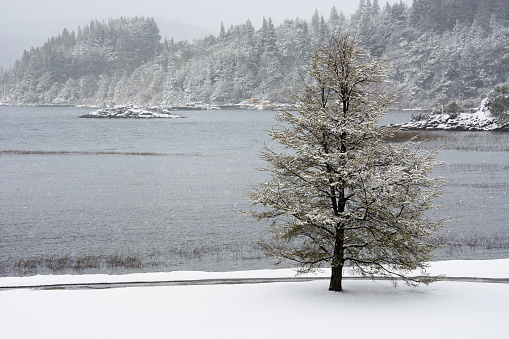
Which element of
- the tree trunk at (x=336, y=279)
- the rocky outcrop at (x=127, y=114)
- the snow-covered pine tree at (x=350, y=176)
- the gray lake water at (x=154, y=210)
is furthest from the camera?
the rocky outcrop at (x=127, y=114)

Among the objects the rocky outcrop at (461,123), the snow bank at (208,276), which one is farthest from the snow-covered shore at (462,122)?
the snow bank at (208,276)

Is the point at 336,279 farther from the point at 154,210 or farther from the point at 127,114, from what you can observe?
the point at 127,114

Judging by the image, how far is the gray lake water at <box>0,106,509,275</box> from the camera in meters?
25.8

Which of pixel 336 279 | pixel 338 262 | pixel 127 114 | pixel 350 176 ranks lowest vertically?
pixel 336 279

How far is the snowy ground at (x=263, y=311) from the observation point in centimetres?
1287

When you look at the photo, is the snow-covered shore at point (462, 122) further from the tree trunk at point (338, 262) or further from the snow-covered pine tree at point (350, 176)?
the tree trunk at point (338, 262)

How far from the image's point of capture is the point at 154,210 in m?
36.9

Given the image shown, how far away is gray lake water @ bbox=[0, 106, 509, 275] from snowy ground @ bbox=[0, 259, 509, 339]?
24.4 feet

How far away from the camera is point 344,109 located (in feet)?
54.1

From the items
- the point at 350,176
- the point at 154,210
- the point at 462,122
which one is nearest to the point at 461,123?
the point at 462,122

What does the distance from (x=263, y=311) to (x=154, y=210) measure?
23.7m

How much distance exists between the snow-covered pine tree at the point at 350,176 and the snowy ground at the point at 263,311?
1.14 m

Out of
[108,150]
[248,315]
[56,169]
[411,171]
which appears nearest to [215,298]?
[248,315]

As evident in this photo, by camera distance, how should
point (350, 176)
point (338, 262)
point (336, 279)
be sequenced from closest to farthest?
point (350, 176), point (338, 262), point (336, 279)
